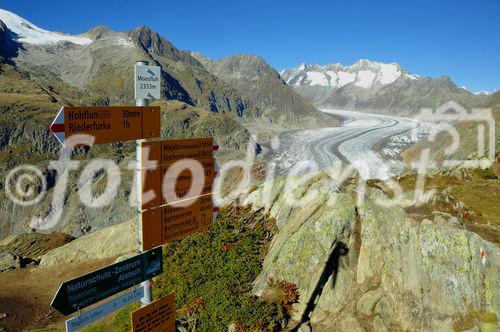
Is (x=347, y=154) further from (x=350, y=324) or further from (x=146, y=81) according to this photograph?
(x=146, y=81)

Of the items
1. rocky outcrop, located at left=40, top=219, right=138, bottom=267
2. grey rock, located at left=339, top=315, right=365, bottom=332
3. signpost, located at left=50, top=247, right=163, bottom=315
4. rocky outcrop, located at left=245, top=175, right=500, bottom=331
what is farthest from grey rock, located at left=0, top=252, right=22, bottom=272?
signpost, located at left=50, top=247, right=163, bottom=315

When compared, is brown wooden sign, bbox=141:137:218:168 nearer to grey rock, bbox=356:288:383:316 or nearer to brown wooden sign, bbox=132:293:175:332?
brown wooden sign, bbox=132:293:175:332

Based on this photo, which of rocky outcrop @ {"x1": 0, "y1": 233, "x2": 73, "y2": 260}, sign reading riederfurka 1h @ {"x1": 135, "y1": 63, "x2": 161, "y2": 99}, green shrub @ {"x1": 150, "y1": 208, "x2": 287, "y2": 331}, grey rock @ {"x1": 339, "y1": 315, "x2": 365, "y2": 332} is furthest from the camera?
rocky outcrop @ {"x1": 0, "y1": 233, "x2": 73, "y2": 260}

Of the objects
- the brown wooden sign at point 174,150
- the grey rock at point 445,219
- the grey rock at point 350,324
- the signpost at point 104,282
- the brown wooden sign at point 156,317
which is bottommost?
the grey rock at point 350,324

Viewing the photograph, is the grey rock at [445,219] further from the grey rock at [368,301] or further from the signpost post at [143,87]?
the signpost post at [143,87]

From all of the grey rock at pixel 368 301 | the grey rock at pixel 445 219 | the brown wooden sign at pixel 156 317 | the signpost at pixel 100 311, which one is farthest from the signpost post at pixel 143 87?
the grey rock at pixel 445 219

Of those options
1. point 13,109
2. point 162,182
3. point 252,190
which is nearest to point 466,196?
point 252,190

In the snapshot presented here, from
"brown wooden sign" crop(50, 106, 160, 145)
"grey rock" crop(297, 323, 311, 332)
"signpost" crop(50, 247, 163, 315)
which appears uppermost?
"brown wooden sign" crop(50, 106, 160, 145)
